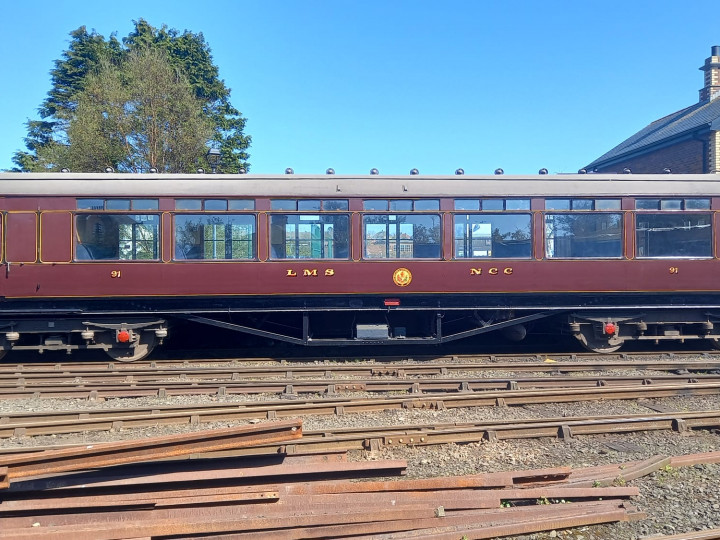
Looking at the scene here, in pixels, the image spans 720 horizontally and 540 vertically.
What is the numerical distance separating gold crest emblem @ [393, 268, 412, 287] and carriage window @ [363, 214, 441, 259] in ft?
0.83

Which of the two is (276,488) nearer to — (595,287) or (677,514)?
(677,514)

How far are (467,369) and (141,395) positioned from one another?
5075 mm

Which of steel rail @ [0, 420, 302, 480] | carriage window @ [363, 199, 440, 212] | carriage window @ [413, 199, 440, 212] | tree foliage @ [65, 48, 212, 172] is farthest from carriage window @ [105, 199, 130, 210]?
tree foliage @ [65, 48, 212, 172]

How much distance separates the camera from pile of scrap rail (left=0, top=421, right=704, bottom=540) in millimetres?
3684

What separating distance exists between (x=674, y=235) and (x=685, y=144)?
11068mm

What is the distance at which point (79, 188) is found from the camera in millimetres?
9266

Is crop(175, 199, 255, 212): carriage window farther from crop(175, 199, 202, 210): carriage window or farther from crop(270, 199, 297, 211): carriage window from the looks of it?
crop(270, 199, 297, 211): carriage window

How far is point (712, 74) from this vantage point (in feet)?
72.7

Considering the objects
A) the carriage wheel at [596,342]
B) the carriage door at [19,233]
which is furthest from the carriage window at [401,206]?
the carriage door at [19,233]

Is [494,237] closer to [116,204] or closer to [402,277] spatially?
[402,277]

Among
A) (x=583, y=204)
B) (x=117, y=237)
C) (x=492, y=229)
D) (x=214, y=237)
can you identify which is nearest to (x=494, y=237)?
(x=492, y=229)

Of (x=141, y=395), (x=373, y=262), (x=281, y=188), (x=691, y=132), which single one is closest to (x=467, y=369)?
(x=373, y=262)

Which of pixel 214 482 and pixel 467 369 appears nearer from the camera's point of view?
pixel 214 482

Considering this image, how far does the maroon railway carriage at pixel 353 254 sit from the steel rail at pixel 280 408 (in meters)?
2.76
